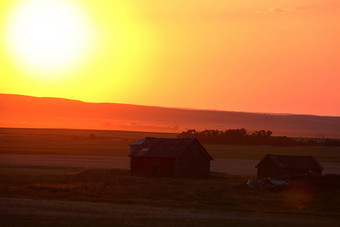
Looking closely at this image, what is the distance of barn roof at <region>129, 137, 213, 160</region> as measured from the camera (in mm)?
64625

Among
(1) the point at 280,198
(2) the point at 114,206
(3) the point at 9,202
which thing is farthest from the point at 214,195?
(3) the point at 9,202

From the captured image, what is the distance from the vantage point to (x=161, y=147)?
6594 cm

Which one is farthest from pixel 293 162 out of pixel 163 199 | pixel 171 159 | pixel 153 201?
pixel 153 201

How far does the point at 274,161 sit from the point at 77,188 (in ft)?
71.7

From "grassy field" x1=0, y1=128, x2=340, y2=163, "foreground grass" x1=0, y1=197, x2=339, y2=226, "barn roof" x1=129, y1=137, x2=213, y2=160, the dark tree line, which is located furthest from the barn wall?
the dark tree line

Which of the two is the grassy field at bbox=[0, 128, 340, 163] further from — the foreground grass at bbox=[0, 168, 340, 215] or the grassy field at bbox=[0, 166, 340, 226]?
the foreground grass at bbox=[0, 168, 340, 215]

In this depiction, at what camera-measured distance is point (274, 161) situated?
63688 mm

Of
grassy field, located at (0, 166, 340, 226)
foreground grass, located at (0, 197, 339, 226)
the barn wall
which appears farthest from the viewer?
the barn wall

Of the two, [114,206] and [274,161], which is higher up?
[274,161]

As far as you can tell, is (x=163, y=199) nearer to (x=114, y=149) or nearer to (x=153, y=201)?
(x=153, y=201)

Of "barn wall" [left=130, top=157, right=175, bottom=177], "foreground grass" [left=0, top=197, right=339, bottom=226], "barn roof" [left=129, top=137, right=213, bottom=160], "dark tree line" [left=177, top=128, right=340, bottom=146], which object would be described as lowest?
"foreground grass" [left=0, top=197, right=339, bottom=226]

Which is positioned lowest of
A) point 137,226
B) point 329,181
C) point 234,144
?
point 137,226

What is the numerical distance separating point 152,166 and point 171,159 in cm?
187

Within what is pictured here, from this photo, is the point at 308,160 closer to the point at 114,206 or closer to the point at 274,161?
the point at 274,161
